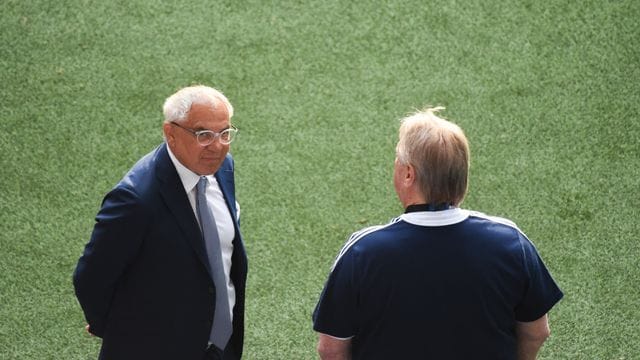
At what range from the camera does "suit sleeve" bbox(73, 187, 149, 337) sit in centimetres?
243

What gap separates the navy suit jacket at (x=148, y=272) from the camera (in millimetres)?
2445

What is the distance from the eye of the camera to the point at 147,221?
8.07ft

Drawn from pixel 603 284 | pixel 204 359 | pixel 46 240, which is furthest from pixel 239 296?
pixel 603 284

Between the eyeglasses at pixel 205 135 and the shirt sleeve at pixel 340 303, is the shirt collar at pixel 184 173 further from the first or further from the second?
the shirt sleeve at pixel 340 303

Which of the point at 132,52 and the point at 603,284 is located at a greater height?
the point at 132,52

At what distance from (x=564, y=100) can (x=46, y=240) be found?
9.86ft

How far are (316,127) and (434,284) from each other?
8.62 ft

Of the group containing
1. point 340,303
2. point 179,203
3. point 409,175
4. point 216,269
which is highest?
point 409,175

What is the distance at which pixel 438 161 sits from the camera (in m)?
2.06

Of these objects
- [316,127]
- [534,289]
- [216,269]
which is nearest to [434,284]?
[534,289]

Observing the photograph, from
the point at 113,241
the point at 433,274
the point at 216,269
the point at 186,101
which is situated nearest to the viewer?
the point at 433,274

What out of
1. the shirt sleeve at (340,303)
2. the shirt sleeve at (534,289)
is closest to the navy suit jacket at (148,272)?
the shirt sleeve at (340,303)

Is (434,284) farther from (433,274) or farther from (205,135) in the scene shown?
(205,135)

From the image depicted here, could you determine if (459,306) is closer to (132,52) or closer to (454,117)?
(454,117)
